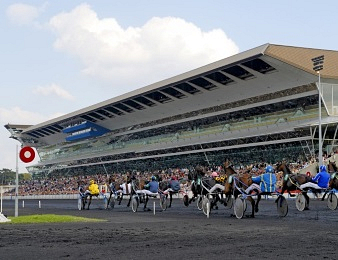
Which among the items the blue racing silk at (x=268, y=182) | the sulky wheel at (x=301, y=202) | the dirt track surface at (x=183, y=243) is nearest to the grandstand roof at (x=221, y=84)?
the sulky wheel at (x=301, y=202)

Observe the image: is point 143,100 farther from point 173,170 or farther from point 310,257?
point 310,257

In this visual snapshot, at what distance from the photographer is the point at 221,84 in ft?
212

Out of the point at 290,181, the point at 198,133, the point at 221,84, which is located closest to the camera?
the point at 290,181

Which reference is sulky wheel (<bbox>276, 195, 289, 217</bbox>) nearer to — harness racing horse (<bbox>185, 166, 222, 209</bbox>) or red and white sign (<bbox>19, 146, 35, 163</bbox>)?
harness racing horse (<bbox>185, 166, 222, 209</bbox>)

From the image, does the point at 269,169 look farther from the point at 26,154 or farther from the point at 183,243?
the point at 26,154

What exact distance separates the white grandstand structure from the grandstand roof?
114 millimetres

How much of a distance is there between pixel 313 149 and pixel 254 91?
10409 mm

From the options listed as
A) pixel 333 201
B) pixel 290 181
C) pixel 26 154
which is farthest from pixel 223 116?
pixel 26 154

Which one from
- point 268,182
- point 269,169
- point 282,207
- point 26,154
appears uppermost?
point 26,154

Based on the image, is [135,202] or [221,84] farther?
[221,84]

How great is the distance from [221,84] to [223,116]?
5004 millimetres

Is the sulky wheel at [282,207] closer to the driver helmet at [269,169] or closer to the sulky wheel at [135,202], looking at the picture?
the driver helmet at [269,169]

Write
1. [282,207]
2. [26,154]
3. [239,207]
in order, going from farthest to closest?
[26,154]
[282,207]
[239,207]

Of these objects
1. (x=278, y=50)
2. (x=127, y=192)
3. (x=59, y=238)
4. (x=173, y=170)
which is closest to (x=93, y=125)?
(x=173, y=170)
